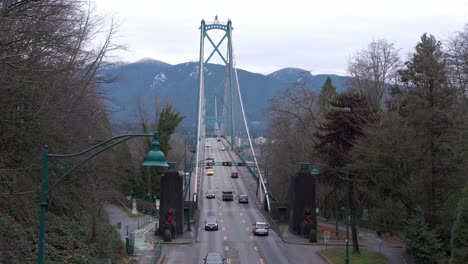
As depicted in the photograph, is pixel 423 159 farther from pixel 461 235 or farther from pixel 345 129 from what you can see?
Result: pixel 345 129

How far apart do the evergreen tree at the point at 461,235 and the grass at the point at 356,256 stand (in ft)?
33.6

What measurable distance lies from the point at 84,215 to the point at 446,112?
16.6 metres

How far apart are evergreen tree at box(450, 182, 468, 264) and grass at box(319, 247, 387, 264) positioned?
10250mm

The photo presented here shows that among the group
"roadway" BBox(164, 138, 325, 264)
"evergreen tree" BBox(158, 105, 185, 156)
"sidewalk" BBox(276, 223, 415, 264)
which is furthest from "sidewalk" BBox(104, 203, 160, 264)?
"sidewalk" BBox(276, 223, 415, 264)

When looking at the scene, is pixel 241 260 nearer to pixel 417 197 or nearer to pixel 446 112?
pixel 417 197

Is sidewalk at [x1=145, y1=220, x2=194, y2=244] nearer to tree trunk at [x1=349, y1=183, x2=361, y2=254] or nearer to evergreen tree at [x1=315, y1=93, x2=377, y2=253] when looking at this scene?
evergreen tree at [x1=315, y1=93, x2=377, y2=253]

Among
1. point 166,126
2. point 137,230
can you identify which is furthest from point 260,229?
point 166,126

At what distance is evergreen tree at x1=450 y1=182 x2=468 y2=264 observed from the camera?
22.1m

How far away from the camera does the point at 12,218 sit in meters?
19.5

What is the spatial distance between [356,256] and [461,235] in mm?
13919

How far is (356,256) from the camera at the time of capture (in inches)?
1411

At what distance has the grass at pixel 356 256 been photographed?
3350 cm

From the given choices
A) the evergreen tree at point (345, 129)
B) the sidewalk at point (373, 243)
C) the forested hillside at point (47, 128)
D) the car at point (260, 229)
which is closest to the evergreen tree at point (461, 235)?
the sidewalk at point (373, 243)

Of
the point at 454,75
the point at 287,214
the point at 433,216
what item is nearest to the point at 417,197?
the point at 433,216
